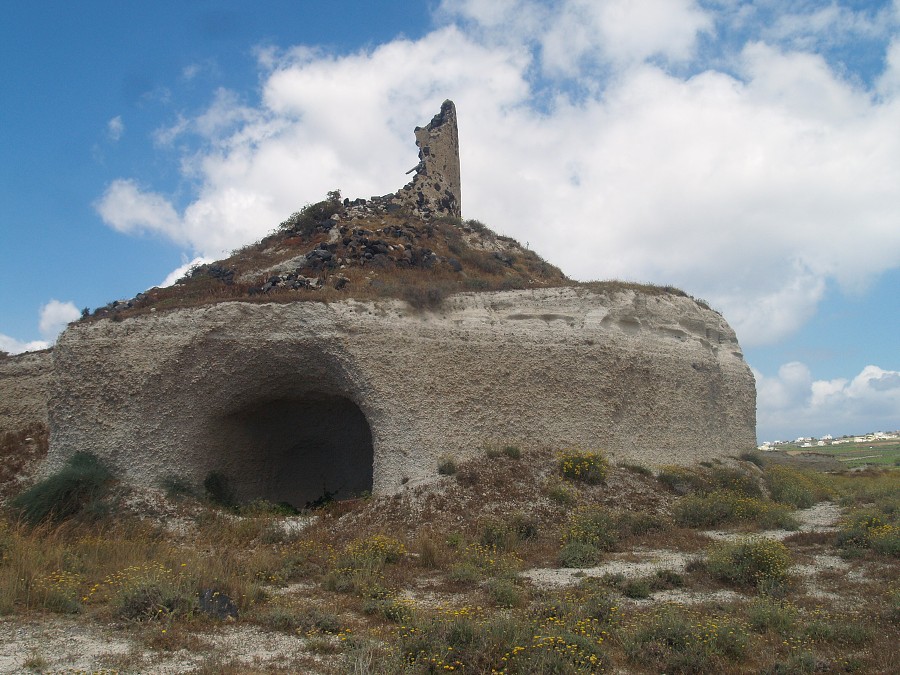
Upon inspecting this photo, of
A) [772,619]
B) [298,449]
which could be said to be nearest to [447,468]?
[298,449]

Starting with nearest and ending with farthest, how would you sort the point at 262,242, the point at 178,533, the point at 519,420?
1. the point at 178,533
2. the point at 519,420
3. the point at 262,242

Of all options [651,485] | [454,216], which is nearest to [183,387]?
[651,485]

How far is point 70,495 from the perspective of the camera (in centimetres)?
1259

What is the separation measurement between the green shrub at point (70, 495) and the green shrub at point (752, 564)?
11.1 m

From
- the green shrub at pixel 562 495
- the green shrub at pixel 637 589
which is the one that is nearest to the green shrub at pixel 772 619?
the green shrub at pixel 637 589

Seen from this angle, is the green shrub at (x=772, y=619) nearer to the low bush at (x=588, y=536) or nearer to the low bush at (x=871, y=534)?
the low bush at (x=588, y=536)

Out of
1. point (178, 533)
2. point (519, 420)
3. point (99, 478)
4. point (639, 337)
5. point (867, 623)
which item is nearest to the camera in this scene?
point (867, 623)

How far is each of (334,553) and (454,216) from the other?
1827cm

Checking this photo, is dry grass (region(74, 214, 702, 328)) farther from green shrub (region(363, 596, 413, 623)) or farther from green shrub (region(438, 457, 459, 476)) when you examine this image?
green shrub (region(363, 596, 413, 623))

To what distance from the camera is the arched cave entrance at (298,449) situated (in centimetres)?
1519

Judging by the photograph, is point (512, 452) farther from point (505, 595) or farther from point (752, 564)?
point (505, 595)

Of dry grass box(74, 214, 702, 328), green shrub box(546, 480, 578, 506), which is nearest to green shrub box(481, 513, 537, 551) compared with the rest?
green shrub box(546, 480, 578, 506)

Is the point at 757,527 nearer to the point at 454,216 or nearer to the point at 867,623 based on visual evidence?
the point at 867,623

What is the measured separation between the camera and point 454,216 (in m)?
26.3
